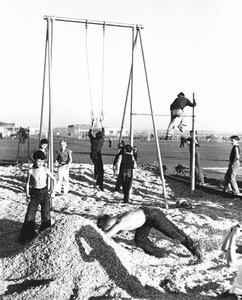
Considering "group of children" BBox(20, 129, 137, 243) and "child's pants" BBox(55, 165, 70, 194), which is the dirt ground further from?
"child's pants" BBox(55, 165, 70, 194)

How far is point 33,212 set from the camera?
6227 mm

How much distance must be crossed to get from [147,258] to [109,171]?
9566 millimetres

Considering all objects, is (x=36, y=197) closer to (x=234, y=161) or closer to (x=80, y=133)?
(x=234, y=161)

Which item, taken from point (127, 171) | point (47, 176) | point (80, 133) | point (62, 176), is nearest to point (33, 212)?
point (47, 176)

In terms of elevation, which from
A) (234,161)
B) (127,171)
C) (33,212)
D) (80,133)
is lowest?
(33,212)

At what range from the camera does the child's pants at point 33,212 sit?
617cm

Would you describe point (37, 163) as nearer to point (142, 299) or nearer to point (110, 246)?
point (110, 246)

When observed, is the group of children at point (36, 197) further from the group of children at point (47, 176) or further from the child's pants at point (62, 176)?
the child's pants at point (62, 176)

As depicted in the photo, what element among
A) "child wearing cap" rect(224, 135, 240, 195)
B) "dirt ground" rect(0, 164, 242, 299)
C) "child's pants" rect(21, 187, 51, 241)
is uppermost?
"child wearing cap" rect(224, 135, 240, 195)

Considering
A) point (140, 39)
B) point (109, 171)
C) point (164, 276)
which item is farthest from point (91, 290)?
point (109, 171)

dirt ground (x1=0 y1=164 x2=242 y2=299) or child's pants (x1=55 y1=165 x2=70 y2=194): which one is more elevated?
child's pants (x1=55 y1=165 x2=70 y2=194)

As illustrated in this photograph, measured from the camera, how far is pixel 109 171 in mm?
15047

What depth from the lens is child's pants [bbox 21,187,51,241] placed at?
6172mm

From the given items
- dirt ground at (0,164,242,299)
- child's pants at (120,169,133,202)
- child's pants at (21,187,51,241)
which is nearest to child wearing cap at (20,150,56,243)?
child's pants at (21,187,51,241)
